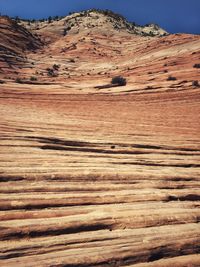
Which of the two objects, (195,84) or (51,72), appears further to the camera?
(51,72)

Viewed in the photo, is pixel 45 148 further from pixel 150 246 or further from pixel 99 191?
pixel 150 246

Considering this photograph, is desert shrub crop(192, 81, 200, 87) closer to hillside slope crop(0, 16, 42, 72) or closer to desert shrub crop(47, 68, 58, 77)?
desert shrub crop(47, 68, 58, 77)

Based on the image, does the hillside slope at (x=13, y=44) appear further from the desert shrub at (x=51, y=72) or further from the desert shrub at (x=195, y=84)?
the desert shrub at (x=195, y=84)

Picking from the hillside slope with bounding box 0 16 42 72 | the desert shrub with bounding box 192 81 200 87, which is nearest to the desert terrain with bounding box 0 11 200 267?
the desert shrub with bounding box 192 81 200 87

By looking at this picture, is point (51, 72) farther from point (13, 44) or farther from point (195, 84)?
point (195, 84)

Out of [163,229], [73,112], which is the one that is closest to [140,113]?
[73,112]

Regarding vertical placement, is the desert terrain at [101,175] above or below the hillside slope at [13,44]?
below

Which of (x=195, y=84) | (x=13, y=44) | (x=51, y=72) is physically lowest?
(x=195, y=84)

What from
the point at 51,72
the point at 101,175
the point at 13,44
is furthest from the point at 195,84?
the point at 13,44

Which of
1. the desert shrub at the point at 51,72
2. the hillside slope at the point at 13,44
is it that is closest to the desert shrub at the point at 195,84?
the desert shrub at the point at 51,72
